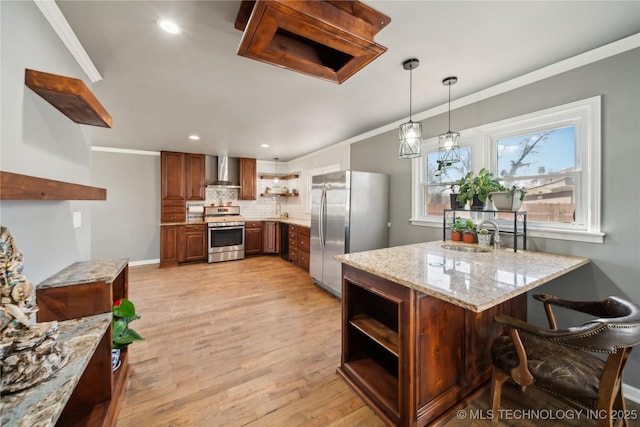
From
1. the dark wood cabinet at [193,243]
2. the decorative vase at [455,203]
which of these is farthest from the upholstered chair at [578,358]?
the dark wood cabinet at [193,243]

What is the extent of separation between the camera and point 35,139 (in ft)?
4.27

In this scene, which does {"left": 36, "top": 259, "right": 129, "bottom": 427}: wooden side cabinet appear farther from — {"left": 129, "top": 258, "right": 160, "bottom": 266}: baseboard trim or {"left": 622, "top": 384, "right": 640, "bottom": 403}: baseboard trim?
{"left": 129, "top": 258, "right": 160, "bottom": 266}: baseboard trim

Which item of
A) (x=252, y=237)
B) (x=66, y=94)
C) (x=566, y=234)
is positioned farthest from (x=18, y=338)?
(x=252, y=237)

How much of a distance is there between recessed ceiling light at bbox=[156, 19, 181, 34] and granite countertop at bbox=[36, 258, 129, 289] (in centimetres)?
160

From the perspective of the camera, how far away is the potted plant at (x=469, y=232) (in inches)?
98.8

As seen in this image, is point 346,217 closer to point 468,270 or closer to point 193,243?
point 468,270

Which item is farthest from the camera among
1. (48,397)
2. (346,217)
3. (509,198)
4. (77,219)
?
(346,217)

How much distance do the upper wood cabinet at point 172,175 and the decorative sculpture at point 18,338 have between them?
5037mm

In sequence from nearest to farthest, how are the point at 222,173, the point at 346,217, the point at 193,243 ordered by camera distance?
1. the point at 346,217
2. the point at 193,243
3. the point at 222,173

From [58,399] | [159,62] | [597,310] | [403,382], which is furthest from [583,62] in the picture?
[58,399]

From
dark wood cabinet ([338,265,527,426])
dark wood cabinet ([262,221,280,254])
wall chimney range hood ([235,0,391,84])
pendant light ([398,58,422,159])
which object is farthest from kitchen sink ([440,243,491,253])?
dark wood cabinet ([262,221,280,254])

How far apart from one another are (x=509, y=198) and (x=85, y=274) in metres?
3.24

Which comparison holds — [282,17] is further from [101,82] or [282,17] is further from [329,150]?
[329,150]

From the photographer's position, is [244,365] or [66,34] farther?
[244,365]
